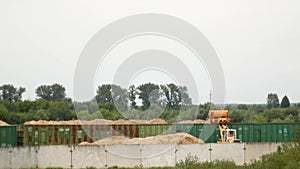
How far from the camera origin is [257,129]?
3759 centimetres

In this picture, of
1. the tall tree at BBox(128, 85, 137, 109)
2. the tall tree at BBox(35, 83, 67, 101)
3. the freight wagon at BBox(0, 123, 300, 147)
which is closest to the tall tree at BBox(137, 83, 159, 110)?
the tall tree at BBox(128, 85, 137, 109)

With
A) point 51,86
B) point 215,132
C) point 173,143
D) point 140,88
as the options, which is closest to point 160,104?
point 140,88

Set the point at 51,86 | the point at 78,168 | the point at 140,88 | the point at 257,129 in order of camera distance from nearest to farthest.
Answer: the point at 78,168 < the point at 257,129 < the point at 140,88 < the point at 51,86

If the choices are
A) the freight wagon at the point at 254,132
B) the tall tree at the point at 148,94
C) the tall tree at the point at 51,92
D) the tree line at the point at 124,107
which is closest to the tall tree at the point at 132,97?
the tree line at the point at 124,107

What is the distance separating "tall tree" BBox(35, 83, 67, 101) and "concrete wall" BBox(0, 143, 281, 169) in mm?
65100

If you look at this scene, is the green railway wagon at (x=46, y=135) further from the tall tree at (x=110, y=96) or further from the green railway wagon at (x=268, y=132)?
the green railway wagon at (x=268, y=132)

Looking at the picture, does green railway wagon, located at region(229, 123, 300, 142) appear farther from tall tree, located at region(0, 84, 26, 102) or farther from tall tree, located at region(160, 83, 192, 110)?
tall tree, located at region(0, 84, 26, 102)

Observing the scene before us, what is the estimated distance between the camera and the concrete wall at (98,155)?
102ft

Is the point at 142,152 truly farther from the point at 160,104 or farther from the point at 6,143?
the point at 160,104

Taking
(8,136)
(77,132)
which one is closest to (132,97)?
(77,132)

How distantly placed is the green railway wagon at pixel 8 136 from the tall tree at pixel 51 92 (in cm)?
6174

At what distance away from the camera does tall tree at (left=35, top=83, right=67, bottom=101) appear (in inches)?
3794

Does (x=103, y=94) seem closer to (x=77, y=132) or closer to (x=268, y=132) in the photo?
(x=77, y=132)

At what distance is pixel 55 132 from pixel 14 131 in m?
2.74
